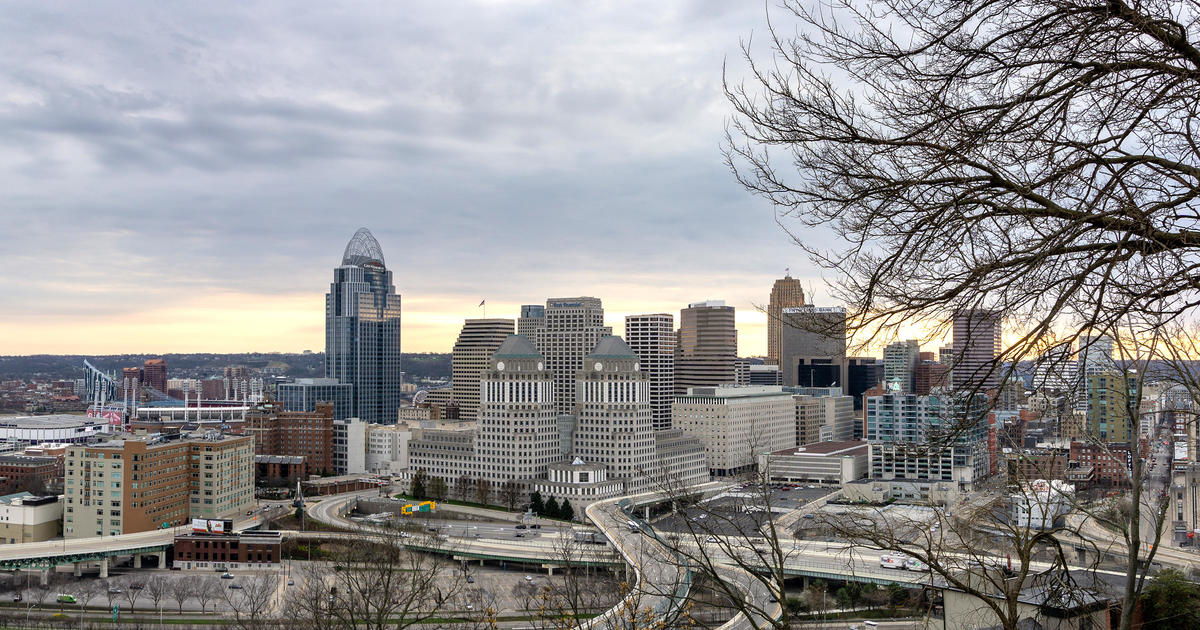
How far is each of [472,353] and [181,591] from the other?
75439 millimetres

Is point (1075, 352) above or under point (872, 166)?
under

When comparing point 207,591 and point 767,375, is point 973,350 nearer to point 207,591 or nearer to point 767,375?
point 207,591

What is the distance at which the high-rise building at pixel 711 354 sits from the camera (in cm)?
11388

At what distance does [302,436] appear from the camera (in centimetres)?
8688

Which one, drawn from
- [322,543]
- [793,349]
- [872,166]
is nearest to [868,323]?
[872,166]

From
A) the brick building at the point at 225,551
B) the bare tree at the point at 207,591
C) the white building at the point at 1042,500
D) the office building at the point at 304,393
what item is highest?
the white building at the point at 1042,500

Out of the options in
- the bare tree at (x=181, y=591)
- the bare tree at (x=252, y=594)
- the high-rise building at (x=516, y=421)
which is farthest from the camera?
the high-rise building at (x=516, y=421)

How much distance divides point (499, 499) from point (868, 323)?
66711 mm

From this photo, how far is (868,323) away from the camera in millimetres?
5969

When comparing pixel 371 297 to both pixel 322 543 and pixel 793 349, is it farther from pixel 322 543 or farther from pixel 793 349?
pixel 322 543

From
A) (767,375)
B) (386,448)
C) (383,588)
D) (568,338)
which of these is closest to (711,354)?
(568,338)

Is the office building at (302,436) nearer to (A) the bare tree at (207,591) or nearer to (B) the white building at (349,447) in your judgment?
(B) the white building at (349,447)

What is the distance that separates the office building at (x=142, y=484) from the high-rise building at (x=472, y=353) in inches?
2201

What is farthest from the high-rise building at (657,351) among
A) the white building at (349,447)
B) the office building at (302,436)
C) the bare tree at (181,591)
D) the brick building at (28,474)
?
the bare tree at (181,591)
